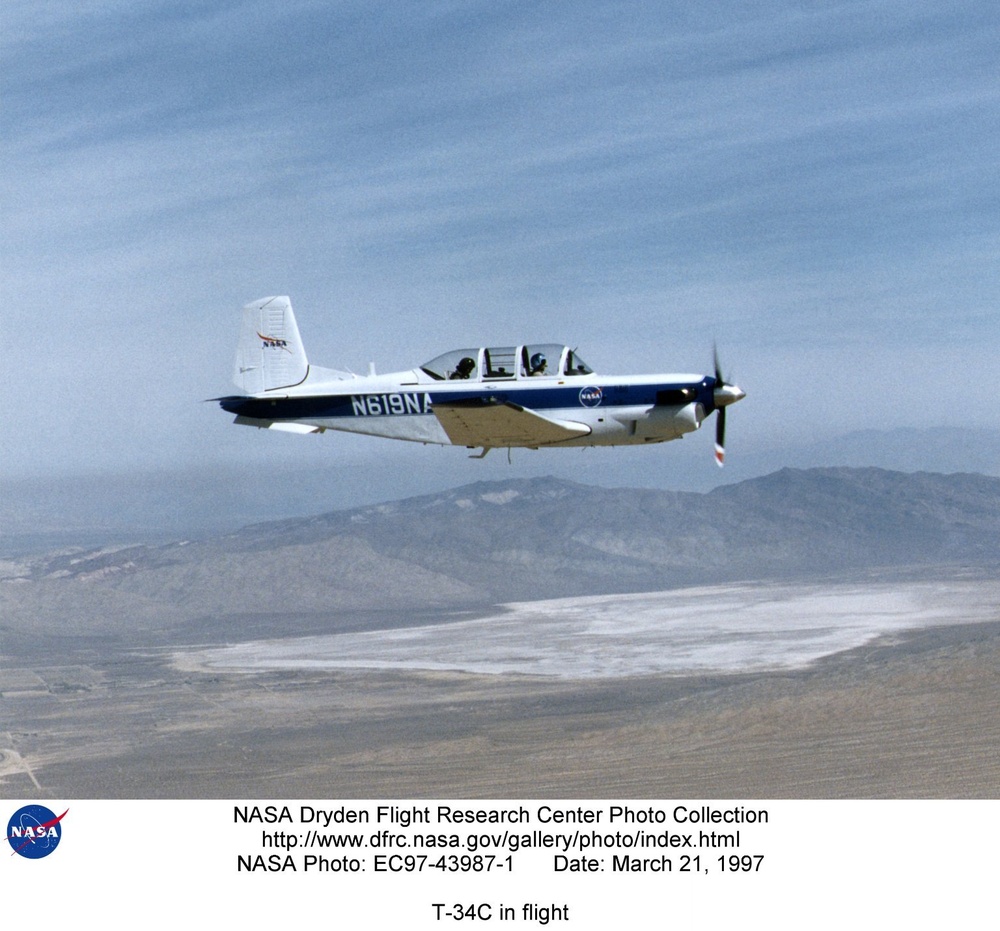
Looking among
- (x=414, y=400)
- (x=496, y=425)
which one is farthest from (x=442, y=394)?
(x=496, y=425)

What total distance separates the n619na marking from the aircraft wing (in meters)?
0.65

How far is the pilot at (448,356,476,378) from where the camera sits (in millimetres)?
23641

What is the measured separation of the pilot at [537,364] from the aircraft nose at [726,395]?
4081mm

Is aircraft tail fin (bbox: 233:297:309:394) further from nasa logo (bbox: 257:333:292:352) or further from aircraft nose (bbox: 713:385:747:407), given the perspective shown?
aircraft nose (bbox: 713:385:747:407)

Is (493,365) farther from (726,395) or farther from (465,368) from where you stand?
(726,395)

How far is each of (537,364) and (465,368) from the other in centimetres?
150

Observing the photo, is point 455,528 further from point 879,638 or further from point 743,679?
point 743,679
